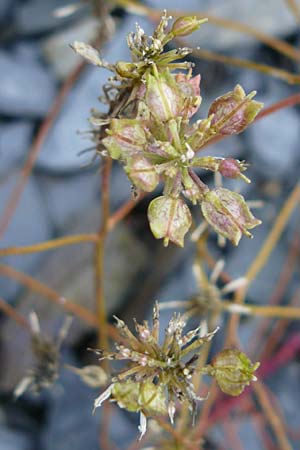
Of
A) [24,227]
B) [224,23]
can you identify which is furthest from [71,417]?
[224,23]

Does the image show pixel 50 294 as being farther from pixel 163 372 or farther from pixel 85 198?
pixel 85 198

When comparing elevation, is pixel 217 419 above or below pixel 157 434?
below

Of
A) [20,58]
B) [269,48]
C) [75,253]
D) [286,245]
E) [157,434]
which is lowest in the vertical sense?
[157,434]

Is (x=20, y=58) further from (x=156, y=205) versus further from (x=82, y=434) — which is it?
(x=156, y=205)

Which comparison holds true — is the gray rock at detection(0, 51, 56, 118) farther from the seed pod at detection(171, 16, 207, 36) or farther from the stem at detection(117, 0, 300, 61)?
the seed pod at detection(171, 16, 207, 36)

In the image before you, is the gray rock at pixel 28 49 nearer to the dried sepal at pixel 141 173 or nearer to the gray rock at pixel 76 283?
the gray rock at pixel 76 283

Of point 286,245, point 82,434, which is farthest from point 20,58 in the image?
point 82,434

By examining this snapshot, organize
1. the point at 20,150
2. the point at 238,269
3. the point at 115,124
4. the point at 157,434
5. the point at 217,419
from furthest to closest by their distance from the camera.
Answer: the point at 20,150 → the point at 238,269 → the point at 217,419 → the point at 157,434 → the point at 115,124

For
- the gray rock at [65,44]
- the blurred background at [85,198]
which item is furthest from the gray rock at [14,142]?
the gray rock at [65,44]
